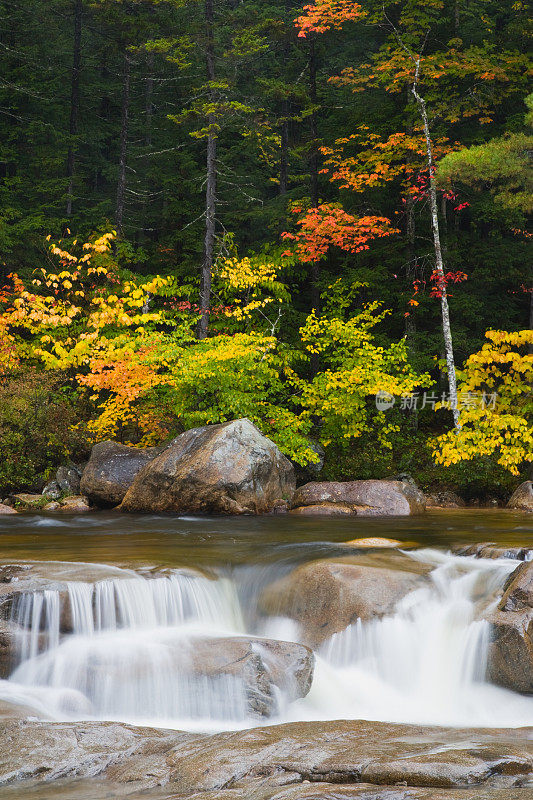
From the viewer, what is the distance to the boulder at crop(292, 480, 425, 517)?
12.7m

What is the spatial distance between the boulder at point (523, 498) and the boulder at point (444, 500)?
3.66 feet

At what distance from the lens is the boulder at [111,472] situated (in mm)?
13680

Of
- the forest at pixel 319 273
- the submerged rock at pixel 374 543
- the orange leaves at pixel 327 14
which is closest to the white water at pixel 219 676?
the submerged rock at pixel 374 543

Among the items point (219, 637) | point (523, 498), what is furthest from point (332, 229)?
point (219, 637)

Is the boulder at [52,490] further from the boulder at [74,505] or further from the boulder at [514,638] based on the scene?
the boulder at [514,638]

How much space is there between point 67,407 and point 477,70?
1230 centimetres

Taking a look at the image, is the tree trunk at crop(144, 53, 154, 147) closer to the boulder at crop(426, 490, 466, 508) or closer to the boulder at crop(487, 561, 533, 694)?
the boulder at crop(426, 490, 466, 508)

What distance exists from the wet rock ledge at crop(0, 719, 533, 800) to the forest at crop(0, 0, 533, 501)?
30.8 feet

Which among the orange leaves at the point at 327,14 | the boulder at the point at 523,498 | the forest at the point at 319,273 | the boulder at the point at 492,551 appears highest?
the orange leaves at the point at 327,14

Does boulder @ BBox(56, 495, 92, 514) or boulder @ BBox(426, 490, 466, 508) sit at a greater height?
boulder @ BBox(426, 490, 466, 508)

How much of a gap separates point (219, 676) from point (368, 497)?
7517 mm

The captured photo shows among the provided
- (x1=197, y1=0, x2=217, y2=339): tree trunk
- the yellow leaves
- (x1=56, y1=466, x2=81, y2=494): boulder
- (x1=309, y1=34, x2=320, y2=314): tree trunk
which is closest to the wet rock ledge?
the yellow leaves

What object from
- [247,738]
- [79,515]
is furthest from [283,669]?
[79,515]

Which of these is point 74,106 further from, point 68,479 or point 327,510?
point 327,510
